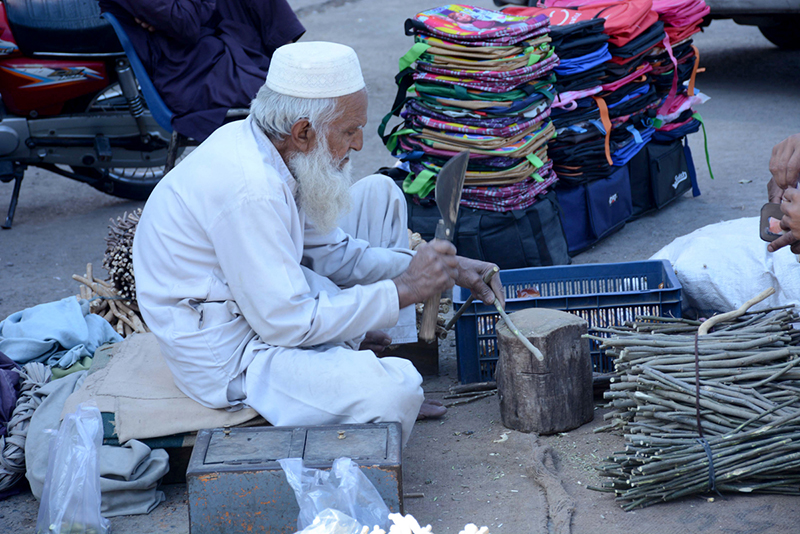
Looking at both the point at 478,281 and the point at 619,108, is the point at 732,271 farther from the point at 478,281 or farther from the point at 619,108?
the point at 619,108

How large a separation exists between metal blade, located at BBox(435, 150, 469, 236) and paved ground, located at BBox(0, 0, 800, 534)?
2.64 ft

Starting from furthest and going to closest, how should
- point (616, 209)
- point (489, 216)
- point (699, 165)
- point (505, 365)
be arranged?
point (699, 165), point (616, 209), point (489, 216), point (505, 365)

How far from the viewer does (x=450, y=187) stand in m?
2.87

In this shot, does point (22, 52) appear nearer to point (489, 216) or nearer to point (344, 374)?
point (489, 216)

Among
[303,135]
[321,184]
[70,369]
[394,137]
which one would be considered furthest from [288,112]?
[394,137]

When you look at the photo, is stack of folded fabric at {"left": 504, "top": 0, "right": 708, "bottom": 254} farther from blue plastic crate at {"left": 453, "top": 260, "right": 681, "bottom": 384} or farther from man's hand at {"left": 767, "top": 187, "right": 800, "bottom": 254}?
man's hand at {"left": 767, "top": 187, "right": 800, "bottom": 254}

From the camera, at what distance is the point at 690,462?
237 cm

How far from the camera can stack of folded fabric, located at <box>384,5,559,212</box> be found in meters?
4.03

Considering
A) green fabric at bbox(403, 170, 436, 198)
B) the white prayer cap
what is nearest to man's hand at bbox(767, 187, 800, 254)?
the white prayer cap

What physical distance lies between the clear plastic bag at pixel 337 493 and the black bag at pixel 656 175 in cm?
366

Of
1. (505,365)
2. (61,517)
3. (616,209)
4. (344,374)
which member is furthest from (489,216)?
(61,517)

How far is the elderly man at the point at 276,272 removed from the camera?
2.37 meters

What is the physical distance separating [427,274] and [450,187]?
42 centimetres

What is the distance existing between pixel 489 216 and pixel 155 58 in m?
2.14
